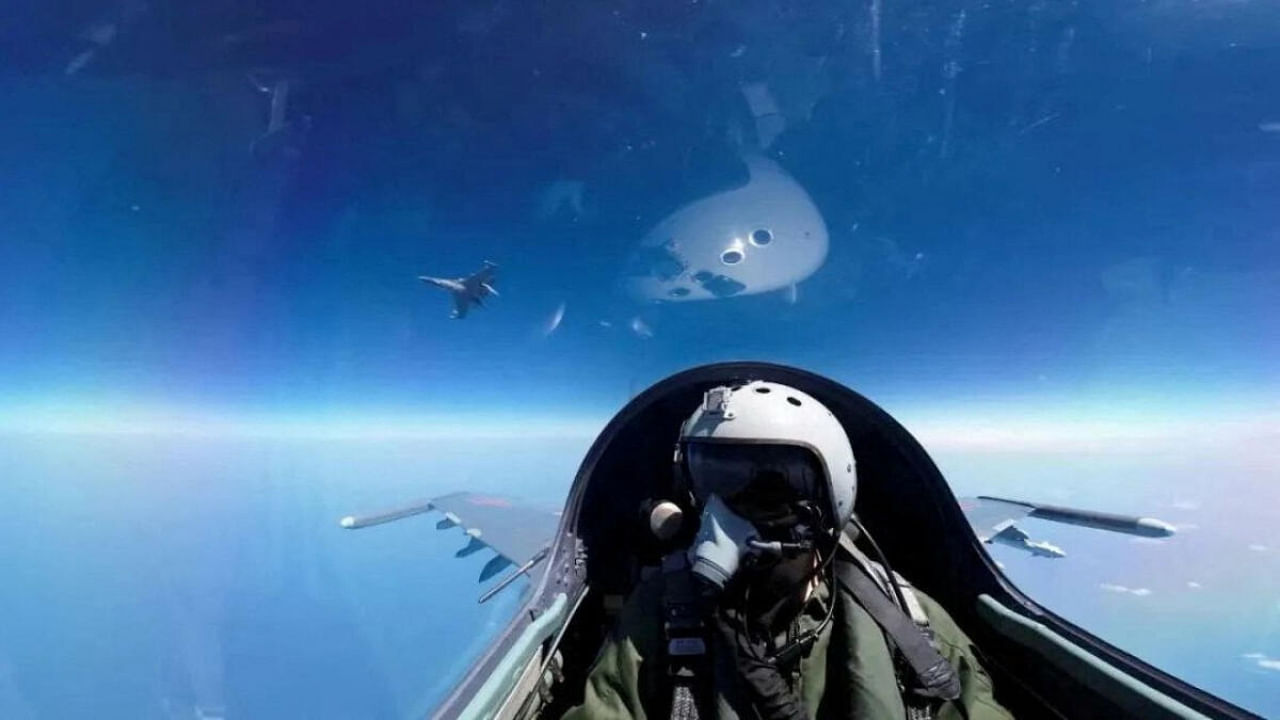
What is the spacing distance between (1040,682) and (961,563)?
441mm

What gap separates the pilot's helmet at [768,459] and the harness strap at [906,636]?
13cm

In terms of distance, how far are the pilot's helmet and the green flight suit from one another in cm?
25

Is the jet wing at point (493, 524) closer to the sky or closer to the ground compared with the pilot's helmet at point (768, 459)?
closer to the ground

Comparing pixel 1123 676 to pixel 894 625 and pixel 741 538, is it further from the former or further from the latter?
pixel 741 538

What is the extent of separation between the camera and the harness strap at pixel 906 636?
50.2 inches

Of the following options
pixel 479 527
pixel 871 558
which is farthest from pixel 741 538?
pixel 479 527

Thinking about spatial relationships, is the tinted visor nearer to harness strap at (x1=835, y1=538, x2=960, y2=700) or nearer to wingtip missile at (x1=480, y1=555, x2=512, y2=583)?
harness strap at (x1=835, y1=538, x2=960, y2=700)

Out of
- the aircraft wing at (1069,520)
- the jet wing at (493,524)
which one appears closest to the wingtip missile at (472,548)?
the jet wing at (493,524)

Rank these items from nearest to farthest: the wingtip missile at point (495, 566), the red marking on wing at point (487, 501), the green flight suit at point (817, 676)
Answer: the green flight suit at point (817, 676)
the wingtip missile at point (495, 566)
the red marking on wing at point (487, 501)

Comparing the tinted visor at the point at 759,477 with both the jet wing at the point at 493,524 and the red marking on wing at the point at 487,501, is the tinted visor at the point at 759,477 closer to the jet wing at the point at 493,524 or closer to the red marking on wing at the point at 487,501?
the jet wing at the point at 493,524

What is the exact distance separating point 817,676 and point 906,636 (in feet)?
0.76

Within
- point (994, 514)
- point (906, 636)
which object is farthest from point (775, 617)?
point (994, 514)

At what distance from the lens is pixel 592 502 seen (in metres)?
2.32

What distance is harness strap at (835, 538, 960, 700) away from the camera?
1.27 meters
